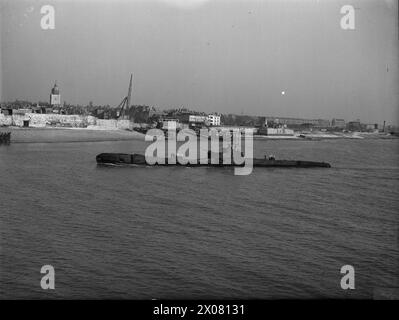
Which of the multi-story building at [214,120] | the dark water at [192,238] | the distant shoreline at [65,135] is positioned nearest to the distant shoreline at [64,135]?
the distant shoreline at [65,135]

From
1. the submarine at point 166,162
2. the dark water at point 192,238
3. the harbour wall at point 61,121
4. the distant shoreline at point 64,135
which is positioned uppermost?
the harbour wall at point 61,121

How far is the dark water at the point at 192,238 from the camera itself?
2.98m

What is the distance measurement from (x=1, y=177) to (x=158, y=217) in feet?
11.8

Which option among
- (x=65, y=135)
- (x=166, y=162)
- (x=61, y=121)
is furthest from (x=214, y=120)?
(x=166, y=162)

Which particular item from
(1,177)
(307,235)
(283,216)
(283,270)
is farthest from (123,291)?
(1,177)

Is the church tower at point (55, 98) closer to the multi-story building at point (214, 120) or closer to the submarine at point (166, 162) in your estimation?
the multi-story building at point (214, 120)

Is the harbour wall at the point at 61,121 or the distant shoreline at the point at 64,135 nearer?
the distant shoreline at the point at 64,135

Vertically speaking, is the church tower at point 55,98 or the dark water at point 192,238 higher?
the church tower at point 55,98

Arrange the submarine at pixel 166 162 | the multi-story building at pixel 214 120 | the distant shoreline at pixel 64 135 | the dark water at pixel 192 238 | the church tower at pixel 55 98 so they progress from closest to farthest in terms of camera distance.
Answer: the dark water at pixel 192 238
the submarine at pixel 166 162
the distant shoreline at pixel 64 135
the church tower at pixel 55 98
the multi-story building at pixel 214 120

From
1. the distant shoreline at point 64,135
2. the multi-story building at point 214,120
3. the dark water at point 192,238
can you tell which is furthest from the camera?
the multi-story building at point 214,120

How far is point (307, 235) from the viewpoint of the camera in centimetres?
420

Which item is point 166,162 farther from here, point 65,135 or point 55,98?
point 55,98

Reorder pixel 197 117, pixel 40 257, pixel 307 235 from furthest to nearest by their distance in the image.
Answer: pixel 197 117
pixel 307 235
pixel 40 257
